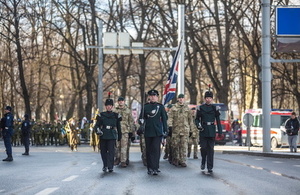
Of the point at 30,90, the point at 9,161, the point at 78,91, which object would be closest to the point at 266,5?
the point at 9,161

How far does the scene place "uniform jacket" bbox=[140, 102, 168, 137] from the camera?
15250 mm

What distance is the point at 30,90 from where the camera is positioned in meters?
67.2

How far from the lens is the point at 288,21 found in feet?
87.5

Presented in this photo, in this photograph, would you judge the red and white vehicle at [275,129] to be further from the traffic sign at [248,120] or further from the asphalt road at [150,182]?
the asphalt road at [150,182]

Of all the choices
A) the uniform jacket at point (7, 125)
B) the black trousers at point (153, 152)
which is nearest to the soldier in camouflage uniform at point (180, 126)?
the black trousers at point (153, 152)

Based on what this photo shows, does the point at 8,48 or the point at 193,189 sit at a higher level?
the point at 8,48

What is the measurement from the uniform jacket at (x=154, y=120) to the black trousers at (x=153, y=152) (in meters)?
0.14

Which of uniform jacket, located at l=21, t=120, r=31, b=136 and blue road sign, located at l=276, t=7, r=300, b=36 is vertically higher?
blue road sign, located at l=276, t=7, r=300, b=36

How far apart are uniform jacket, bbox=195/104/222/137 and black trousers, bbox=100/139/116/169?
203 centimetres

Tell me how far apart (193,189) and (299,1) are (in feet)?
112

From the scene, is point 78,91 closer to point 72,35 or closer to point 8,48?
point 72,35

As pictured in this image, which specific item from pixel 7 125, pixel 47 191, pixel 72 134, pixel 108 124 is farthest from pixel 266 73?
pixel 47 191

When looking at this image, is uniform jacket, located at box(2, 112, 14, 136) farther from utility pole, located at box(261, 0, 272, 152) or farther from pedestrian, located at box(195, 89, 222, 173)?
utility pole, located at box(261, 0, 272, 152)

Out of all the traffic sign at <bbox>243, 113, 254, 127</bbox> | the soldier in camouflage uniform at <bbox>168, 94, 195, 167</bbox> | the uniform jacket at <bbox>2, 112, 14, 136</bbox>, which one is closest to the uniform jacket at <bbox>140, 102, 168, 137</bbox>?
the soldier in camouflage uniform at <bbox>168, 94, 195, 167</bbox>
